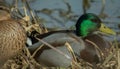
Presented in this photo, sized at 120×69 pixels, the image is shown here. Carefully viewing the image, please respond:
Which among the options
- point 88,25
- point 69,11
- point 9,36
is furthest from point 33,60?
point 69,11

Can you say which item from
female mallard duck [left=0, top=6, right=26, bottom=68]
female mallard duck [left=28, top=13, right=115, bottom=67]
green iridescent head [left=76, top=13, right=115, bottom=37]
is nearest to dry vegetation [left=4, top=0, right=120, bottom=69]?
female mallard duck [left=28, top=13, right=115, bottom=67]

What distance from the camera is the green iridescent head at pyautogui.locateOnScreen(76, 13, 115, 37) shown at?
6691 millimetres

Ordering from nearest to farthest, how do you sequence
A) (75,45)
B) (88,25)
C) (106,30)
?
1. (75,45)
2. (106,30)
3. (88,25)

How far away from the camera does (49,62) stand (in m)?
6.38

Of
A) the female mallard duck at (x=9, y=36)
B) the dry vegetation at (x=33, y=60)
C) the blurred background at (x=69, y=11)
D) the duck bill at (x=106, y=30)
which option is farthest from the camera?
the blurred background at (x=69, y=11)

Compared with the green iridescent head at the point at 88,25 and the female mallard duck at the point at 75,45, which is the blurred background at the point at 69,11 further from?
the female mallard duck at the point at 75,45

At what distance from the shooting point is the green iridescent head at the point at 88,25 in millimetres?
6691

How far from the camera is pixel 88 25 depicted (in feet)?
22.3

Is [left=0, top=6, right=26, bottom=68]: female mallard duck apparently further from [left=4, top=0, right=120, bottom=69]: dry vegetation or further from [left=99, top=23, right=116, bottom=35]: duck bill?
[left=99, top=23, right=116, bottom=35]: duck bill

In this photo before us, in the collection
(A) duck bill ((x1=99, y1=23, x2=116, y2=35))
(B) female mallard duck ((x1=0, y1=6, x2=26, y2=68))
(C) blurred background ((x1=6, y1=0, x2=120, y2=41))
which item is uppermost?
(B) female mallard duck ((x1=0, y1=6, x2=26, y2=68))

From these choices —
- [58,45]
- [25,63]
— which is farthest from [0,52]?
[58,45]

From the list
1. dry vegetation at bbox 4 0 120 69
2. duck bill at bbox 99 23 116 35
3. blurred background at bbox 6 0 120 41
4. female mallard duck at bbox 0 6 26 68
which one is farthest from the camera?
blurred background at bbox 6 0 120 41

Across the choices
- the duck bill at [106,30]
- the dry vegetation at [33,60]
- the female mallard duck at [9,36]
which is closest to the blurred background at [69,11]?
the dry vegetation at [33,60]

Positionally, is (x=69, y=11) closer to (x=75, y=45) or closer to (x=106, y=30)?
(x=106, y=30)
